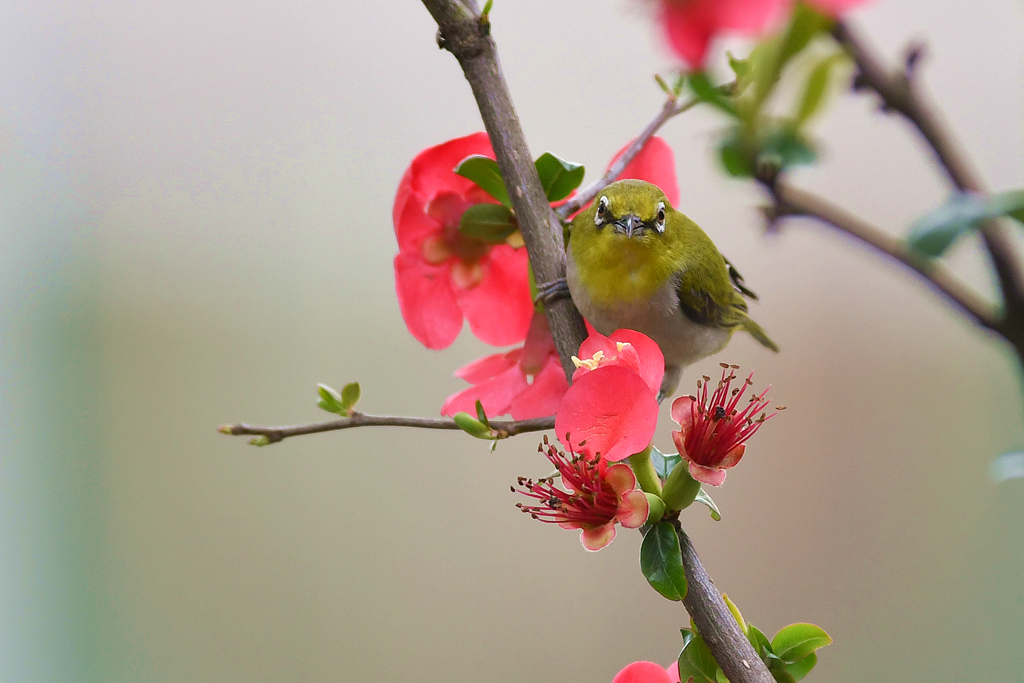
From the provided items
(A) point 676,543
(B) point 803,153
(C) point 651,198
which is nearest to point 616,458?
(A) point 676,543

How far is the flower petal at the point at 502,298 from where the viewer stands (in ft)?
1.38

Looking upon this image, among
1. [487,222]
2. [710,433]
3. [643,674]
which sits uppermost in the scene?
[487,222]

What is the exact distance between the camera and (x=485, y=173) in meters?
0.35

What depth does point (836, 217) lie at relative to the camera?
12 cm

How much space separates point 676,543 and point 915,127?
0.64 ft

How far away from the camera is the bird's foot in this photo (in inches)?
13.4

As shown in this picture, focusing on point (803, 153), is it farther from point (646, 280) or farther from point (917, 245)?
point (646, 280)

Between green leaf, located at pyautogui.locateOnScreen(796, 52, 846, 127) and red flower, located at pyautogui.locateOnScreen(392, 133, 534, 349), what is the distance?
0.27m

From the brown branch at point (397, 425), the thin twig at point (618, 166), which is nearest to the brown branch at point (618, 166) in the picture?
the thin twig at point (618, 166)

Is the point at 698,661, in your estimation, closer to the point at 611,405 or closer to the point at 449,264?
the point at 611,405

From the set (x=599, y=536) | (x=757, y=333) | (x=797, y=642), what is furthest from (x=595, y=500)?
(x=757, y=333)

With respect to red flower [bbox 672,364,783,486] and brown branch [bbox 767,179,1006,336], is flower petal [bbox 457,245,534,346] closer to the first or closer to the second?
red flower [bbox 672,364,783,486]

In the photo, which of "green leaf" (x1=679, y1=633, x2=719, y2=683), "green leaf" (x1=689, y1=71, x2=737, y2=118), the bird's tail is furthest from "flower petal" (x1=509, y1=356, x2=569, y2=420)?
the bird's tail

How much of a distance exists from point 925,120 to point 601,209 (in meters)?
0.41
